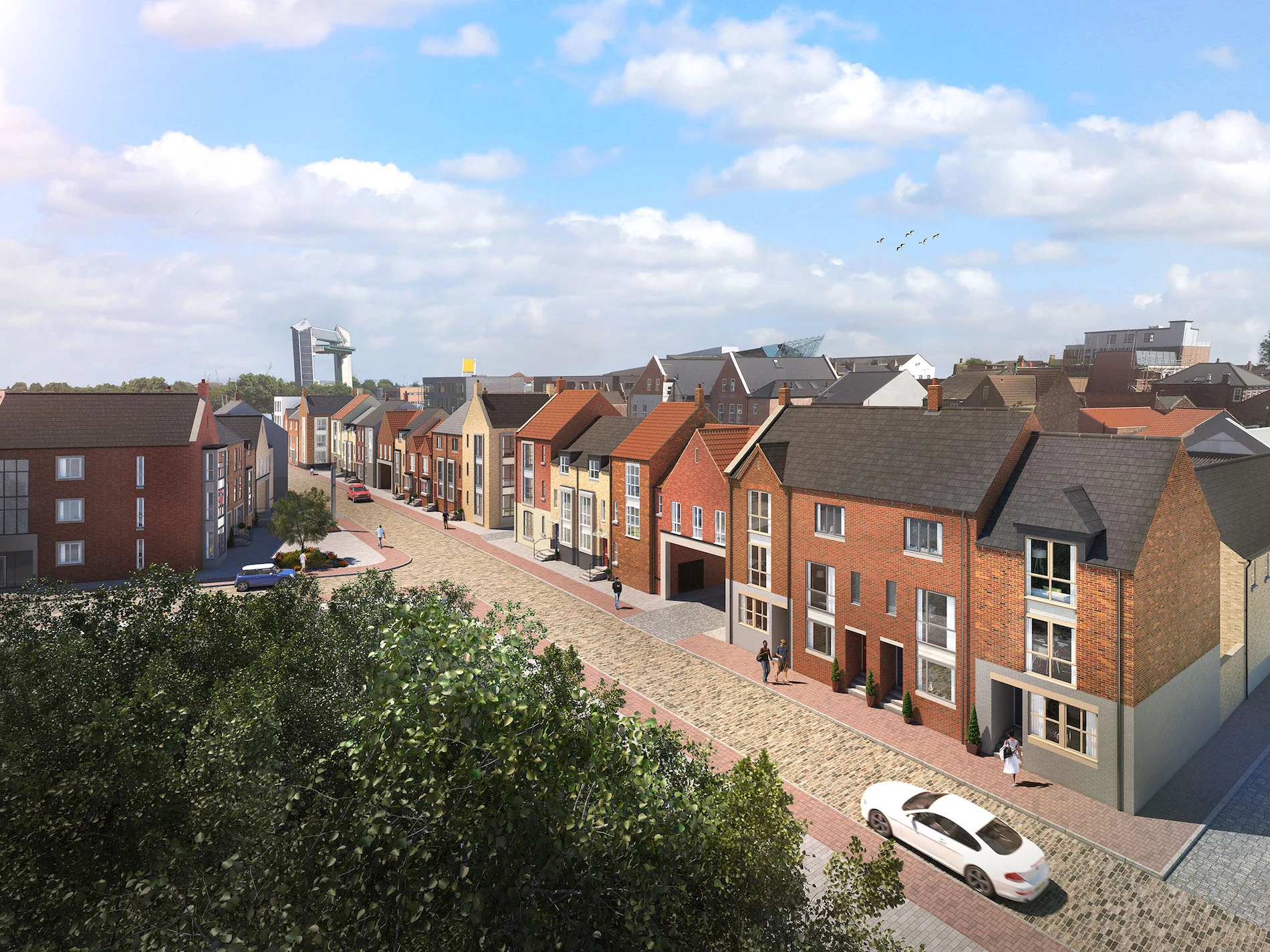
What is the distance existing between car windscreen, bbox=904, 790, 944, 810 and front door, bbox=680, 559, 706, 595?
77.6 ft

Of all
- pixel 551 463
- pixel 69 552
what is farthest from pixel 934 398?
pixel 69 552

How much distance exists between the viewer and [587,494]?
48.4 metres

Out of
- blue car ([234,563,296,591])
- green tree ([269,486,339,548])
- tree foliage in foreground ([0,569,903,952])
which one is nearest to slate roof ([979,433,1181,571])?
tree foliage in foreground ([0,569,903,952])

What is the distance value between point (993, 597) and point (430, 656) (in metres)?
19.6

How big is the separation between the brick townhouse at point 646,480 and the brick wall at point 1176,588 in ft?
77.9

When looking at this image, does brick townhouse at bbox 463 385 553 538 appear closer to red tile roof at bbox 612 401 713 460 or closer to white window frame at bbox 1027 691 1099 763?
red tile roof at bbox 612 401 713 460

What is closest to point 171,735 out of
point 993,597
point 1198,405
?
point 993,597

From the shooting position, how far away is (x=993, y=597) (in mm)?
23141

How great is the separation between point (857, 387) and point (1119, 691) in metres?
61.0

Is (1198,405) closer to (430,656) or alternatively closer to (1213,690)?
(1213,690)

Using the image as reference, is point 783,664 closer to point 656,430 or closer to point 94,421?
point 656,430

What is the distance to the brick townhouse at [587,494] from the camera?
154ft

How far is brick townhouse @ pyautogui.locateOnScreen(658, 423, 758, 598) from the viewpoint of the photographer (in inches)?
1453

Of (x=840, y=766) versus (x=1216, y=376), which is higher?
(x=1216, y=376)
